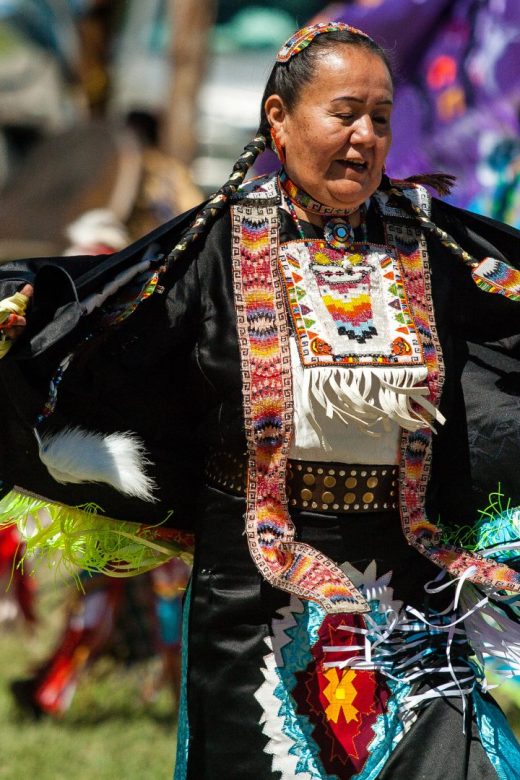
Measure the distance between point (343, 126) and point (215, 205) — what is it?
30 cm

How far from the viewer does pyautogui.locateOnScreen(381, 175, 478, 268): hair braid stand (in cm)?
287

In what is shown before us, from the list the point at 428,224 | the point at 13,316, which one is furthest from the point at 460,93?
the point at 13,316

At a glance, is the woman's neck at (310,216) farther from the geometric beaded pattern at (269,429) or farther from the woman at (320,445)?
the geometric beaded pattern at (269,429)

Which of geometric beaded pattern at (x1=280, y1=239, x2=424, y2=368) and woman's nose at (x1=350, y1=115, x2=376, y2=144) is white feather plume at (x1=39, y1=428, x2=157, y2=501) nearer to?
geometric beaded pattern at (x1=280, y1=239, x2=424, y2=368)

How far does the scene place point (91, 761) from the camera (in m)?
4.40

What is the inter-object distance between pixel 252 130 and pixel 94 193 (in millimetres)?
5262

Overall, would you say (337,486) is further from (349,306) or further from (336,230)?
(336,230)

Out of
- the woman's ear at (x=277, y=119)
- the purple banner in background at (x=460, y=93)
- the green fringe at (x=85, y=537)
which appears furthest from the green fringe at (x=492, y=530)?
the purple banner in background at (x=460, y=93)

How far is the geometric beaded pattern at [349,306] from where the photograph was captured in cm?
269

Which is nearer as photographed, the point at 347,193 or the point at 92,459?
the point at 347,193

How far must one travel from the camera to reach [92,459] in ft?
9.27

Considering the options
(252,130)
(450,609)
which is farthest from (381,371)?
(252,130)

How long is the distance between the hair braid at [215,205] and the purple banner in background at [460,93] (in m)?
2.39

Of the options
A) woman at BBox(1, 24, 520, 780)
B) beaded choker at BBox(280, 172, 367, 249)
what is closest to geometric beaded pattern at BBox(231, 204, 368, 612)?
woman at BBox(1, 24, 520, 780)
